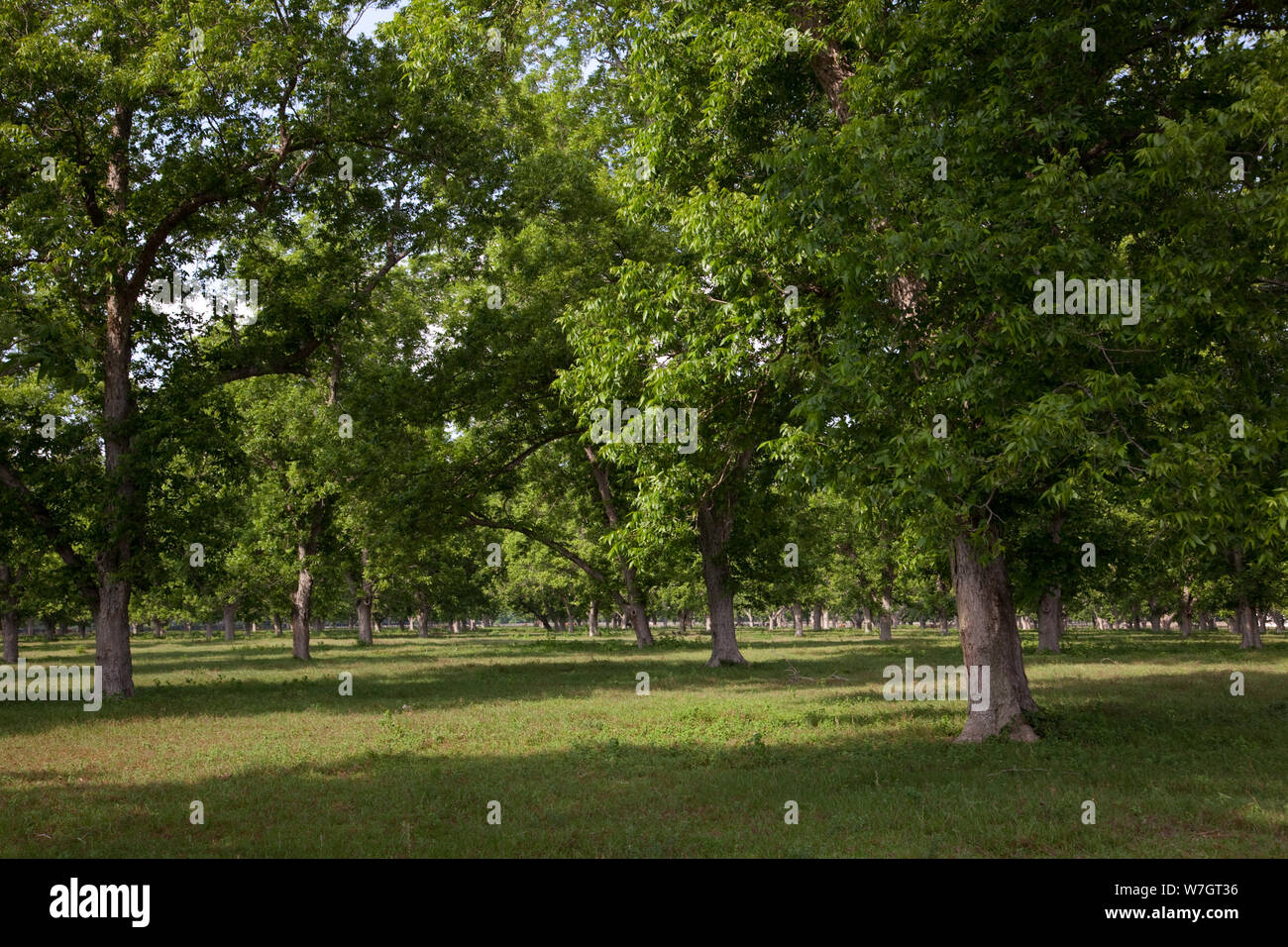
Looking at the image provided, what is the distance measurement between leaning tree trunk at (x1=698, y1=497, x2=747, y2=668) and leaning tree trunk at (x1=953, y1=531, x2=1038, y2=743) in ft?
55.0

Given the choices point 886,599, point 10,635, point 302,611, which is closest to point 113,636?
point 302,611

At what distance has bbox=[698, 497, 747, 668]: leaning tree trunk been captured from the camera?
3344 cm

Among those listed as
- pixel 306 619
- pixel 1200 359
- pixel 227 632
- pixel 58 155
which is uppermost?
pixel 58 155

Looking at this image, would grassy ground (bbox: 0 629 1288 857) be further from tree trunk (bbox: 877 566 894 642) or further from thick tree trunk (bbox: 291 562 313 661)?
tree trunk (bbox: 877 566 894 642)

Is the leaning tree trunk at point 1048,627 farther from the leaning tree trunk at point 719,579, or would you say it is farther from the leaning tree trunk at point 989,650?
the leaning tree trunk at point 989,650

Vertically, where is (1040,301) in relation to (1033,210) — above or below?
below

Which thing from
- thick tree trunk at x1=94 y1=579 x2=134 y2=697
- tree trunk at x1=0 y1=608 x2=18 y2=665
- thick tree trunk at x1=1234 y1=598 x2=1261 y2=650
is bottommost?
thick tree trunk at x1=1234 y1=598 x2=1261 y2=650

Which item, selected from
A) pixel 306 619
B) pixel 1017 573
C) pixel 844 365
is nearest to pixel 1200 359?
pixel 844 365

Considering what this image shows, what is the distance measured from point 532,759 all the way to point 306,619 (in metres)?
30.9

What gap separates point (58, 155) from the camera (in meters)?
22.4

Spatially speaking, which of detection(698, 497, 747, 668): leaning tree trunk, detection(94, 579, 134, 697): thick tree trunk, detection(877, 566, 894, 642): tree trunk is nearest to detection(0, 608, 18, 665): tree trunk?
detection(94, 579, 134, 697): thick tree trunk

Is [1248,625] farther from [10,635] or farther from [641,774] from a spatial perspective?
[10,635]
